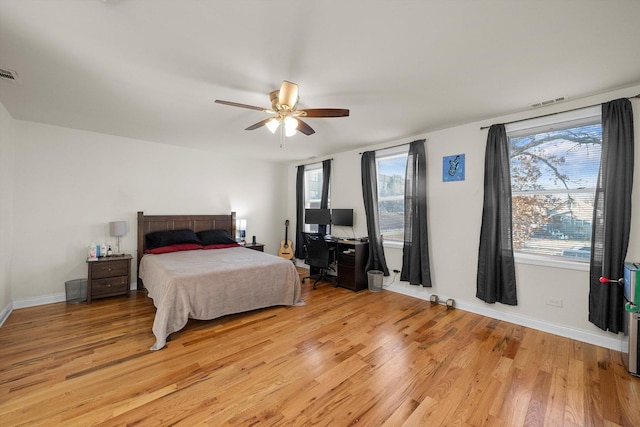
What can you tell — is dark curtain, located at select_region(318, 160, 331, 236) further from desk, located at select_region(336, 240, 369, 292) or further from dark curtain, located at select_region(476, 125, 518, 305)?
dark curtain, located at select_region(476, 125, 518, 305)

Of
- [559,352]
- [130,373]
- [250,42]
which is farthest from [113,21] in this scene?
[559,352]

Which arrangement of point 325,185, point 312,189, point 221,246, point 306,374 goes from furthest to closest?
1. point 312,189
2. point 325,185
3. point 221,246
4. point 306,374

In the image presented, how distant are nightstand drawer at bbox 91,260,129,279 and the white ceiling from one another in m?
2.04

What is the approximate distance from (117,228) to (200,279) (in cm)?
213

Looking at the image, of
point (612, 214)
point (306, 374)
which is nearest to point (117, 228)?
point (306, 374)

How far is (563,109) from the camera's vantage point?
8.97ft

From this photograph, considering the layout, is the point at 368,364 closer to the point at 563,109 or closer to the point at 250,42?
the point at 250,42

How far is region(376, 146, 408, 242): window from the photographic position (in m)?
4.31

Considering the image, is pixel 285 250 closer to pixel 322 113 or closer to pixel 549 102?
pixel 322 113

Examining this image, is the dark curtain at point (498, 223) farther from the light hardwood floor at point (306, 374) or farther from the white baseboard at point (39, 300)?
the white baseboard at point (39, 300)

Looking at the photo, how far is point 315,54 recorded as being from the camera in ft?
6.24

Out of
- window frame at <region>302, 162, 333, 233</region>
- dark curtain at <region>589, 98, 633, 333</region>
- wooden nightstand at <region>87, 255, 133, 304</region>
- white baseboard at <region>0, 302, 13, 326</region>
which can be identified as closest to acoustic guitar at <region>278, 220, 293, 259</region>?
window frame at <region>302, 162, 333, 233</region>

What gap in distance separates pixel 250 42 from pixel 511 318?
3.96m

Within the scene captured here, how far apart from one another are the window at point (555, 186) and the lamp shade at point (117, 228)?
5.52 meters
